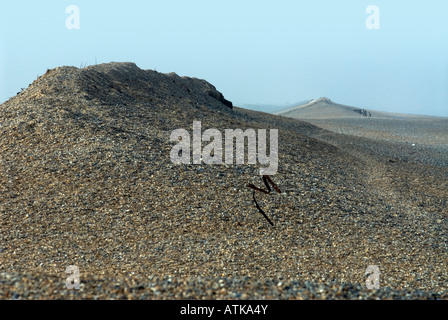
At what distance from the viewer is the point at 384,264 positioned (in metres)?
7.57

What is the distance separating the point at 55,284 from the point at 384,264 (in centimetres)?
482

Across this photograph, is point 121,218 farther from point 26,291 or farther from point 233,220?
point 26,291

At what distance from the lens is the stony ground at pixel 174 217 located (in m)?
5.25

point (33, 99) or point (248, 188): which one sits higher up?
point (33, 99)

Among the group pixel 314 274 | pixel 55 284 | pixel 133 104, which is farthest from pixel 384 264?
pixel 133 104

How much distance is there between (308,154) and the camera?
44.3 ft

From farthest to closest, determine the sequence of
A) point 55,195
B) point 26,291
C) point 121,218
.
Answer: point 55,195, point 121,218, point 26,291

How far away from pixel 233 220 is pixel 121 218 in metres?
1.82

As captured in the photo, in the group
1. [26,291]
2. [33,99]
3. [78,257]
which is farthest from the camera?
[33,99]

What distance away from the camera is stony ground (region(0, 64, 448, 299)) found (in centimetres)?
525

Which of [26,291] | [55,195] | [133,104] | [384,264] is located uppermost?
[133,104]

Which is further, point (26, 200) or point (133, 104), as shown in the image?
point (133, 104)

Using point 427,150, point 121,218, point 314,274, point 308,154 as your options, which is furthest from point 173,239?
point 427,150

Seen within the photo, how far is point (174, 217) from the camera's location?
8.32 metres
